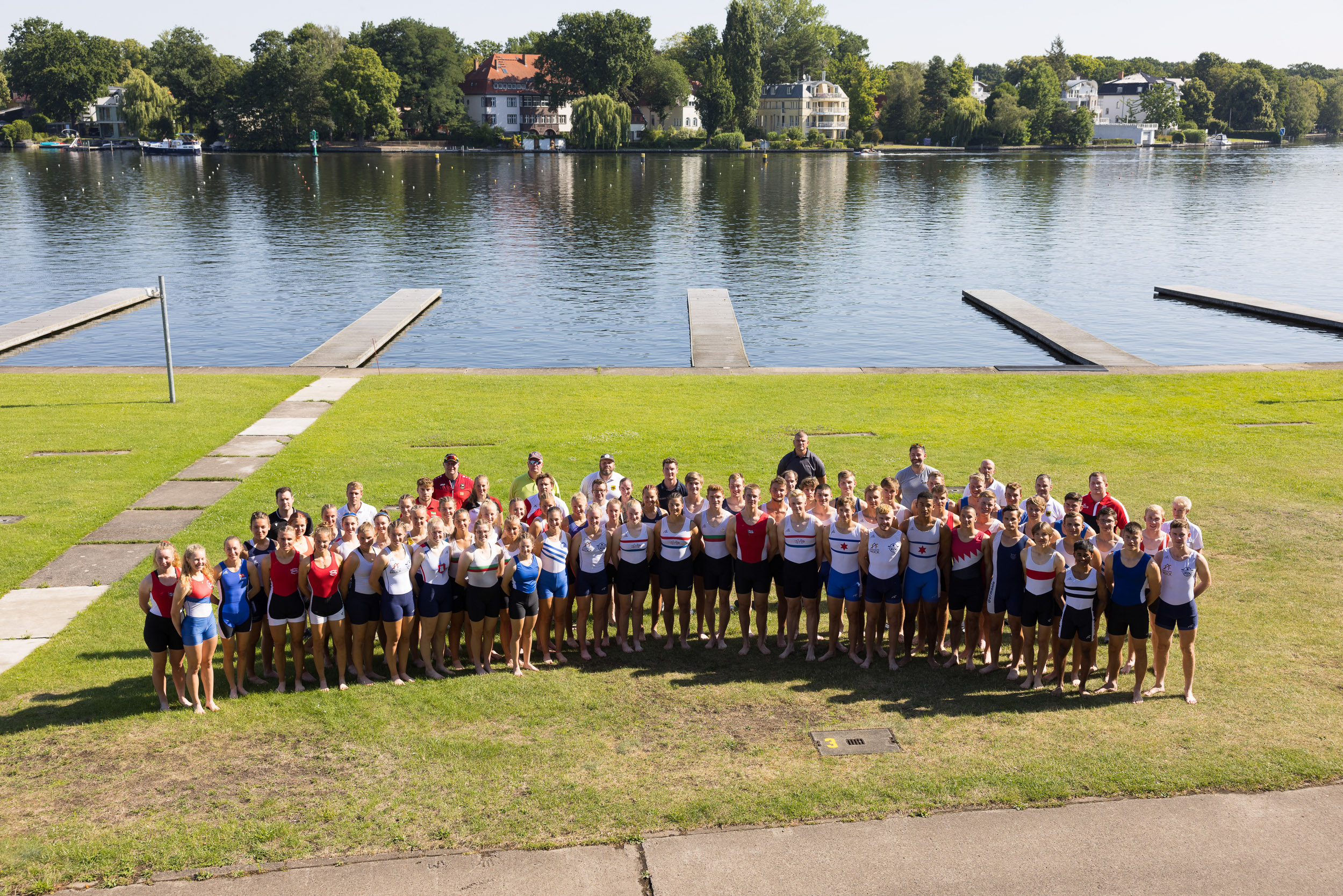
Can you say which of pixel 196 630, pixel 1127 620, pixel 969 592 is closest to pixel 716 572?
pixel 969 592

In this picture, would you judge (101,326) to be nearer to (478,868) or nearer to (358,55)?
(478,868)

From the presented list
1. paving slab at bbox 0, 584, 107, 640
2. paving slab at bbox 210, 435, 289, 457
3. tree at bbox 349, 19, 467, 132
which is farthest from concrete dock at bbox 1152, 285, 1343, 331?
tree at bbox 349, 19, 467, 132

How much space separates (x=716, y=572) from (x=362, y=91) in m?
129

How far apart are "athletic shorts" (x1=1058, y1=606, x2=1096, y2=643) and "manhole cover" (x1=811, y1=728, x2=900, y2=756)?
2.01 metres

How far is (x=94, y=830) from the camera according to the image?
793 centimetres

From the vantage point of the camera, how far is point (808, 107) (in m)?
153

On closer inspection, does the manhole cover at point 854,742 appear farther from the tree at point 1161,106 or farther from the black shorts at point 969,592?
the tree at point 1161,106

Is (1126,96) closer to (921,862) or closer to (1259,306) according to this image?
(1259,306)

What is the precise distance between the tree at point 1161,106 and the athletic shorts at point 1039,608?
642 feet

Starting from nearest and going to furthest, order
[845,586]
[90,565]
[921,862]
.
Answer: [921,862] → [845,586] → [90,565]

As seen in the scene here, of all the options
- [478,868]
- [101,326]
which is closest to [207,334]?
[101,326]

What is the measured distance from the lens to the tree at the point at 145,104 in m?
131

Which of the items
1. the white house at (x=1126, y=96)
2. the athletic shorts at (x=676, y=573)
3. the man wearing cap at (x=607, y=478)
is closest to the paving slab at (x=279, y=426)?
the man wearing cap at (x=607, y=478)

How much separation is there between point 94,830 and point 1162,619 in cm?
939
